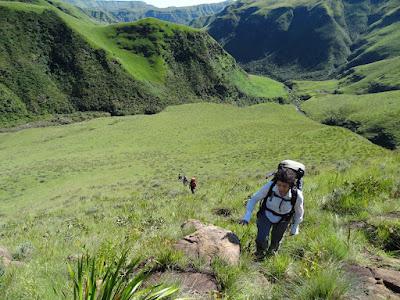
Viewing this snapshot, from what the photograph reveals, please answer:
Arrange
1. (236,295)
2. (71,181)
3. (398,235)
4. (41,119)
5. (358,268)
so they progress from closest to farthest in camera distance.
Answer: (236,295) → (358,268) → (398,235) → (71,181) → (41,119)

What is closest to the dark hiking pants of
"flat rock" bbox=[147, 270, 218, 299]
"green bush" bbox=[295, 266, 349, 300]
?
"flat rock" bbox=[147, 270, 218, 299]

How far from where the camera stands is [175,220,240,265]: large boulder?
544cm

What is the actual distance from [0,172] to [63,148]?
14.9 metres

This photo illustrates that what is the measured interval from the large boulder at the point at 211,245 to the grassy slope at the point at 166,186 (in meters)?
0.21

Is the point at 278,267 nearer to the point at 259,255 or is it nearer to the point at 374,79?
the point at 259,255

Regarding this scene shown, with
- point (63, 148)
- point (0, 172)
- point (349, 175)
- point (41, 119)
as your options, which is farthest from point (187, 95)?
point (349, 175)

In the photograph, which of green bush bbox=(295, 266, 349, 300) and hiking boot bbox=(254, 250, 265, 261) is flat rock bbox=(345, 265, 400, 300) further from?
hiking boot bbox=(254, 250, 265, 261)

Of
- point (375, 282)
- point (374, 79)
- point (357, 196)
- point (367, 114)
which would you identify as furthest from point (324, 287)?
point (374, 79)

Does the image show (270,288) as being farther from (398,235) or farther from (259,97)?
(259,97)

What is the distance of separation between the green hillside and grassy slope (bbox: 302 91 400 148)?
20340mm

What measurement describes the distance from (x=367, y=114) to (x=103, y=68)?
63.5 meters

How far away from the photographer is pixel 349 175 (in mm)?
12250

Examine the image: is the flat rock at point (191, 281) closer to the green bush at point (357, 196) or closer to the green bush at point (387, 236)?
the green bush at point (387, 236)

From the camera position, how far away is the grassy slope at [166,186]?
16.9 ft
